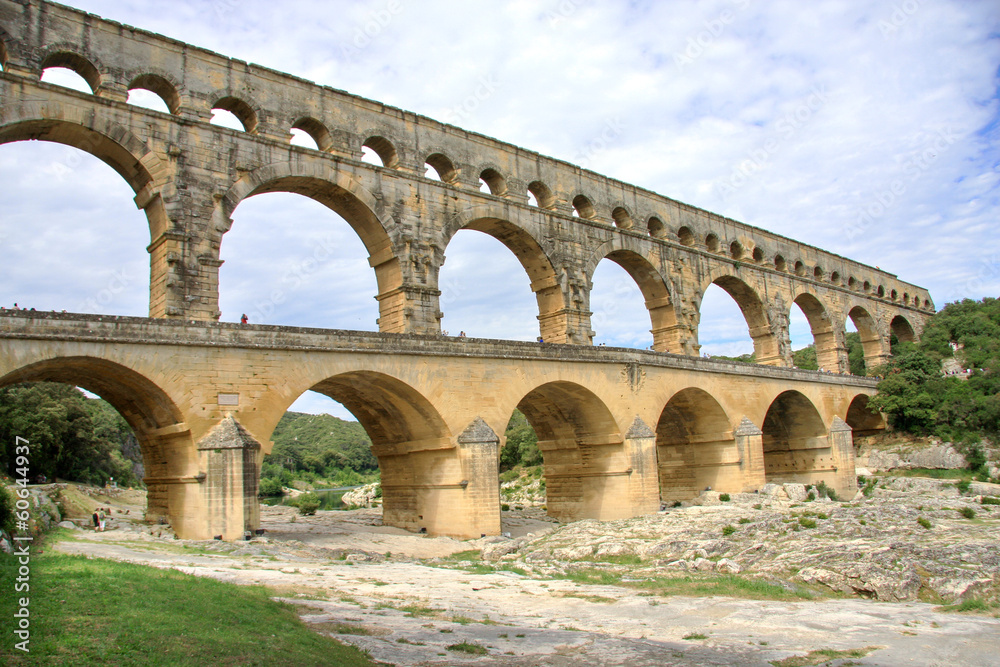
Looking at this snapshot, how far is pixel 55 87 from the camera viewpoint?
57.2 feet

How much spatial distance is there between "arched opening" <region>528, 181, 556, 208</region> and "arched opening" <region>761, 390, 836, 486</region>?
45.6 ft

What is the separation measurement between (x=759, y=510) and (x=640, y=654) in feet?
55.0

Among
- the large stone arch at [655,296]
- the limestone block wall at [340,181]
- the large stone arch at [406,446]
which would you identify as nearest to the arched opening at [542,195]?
the limestone block wall at [340,181]

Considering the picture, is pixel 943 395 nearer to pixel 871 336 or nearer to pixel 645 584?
pixel 871 336

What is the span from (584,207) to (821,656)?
22.2 m

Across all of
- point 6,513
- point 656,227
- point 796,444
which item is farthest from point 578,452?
point 6,513

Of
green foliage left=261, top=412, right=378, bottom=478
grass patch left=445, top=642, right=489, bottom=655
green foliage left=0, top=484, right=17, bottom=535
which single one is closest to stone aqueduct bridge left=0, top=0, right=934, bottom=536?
green foliage left=0, top=484, right=17, bottom=535

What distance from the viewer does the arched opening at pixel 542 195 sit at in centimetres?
2752

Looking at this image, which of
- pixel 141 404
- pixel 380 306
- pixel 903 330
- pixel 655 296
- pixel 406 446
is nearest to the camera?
pixel 141 404

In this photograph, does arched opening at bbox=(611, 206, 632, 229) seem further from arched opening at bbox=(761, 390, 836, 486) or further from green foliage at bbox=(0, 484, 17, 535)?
green foliage at bbox=(0, 484, 17, 535)

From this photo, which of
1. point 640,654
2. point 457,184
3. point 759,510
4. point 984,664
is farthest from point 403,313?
point 984,664

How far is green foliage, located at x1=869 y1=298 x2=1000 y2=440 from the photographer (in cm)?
3488

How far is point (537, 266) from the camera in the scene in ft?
88.1

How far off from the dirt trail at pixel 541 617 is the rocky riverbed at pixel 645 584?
38mm
